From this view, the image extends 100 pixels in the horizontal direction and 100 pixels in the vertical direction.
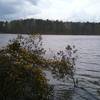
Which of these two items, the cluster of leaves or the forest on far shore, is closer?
the cluster of leaves

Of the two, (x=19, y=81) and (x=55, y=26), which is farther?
(x=55, y=26)

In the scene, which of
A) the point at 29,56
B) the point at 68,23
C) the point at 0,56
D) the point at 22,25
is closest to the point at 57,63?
the point at 29,56

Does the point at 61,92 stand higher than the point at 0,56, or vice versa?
the point at 0,56

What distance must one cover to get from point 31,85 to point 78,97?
225 inches

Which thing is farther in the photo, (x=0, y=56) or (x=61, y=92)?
(x=61, y=92)

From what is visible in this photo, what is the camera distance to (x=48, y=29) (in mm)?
136250

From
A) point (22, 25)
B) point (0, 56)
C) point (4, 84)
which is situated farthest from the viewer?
point (22, 25)

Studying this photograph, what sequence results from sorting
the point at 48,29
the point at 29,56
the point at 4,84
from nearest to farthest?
the point at 4,84, the point at 29,56, the point at 48,29

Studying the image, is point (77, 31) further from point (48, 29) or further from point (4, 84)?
point (4, 84)

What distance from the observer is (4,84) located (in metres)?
8.38

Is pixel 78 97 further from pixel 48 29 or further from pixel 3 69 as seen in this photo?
pixel 48 29

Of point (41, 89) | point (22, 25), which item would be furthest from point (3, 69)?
point (22, 25)

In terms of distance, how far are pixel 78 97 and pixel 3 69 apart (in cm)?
617

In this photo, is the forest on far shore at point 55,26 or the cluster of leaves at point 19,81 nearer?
the cluster of leaves at point 19,81
